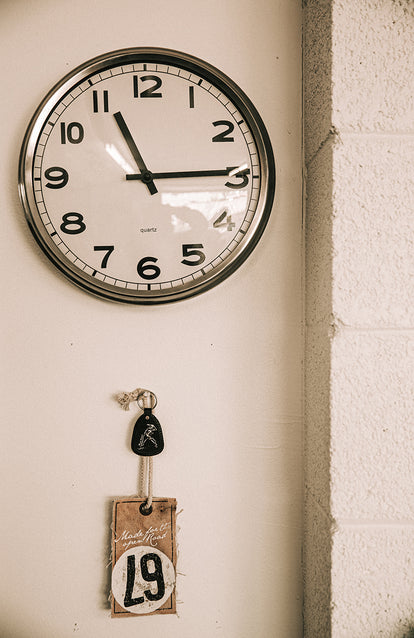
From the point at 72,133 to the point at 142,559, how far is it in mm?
984

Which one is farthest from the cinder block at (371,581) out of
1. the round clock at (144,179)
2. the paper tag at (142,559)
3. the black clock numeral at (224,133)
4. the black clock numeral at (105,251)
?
the black clock numeral at (224,133)

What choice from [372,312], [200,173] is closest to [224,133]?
[200,173]

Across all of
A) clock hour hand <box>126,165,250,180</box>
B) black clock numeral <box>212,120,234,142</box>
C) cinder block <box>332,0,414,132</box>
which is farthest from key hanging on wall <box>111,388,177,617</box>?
cinder block <box>332,0,414,132</box>

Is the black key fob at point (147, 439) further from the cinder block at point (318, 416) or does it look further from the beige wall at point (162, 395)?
the cinder block at point (318, 416)

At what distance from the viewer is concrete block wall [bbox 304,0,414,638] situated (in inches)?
30.6

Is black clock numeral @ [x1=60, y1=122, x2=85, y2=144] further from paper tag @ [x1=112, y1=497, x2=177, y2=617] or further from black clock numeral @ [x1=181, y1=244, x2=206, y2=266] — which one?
paper tag @ [x1=112, y1=497, x2=177, y2=617]

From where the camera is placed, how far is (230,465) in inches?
37.1

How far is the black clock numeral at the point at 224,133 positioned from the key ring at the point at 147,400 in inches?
23.7

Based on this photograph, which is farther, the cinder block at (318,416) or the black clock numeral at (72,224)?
the black clock numeral at (72,224)

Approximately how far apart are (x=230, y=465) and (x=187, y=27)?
3.40ft

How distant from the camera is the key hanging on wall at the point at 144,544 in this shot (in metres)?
0.91

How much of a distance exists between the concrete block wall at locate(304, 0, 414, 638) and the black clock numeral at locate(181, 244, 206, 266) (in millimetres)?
287

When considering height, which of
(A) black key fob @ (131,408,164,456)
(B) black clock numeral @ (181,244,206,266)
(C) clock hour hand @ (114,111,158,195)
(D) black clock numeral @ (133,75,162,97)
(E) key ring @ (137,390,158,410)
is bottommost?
(A) black key fob @ (131,408,164,456)

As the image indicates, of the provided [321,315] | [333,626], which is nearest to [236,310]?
[321,315]
